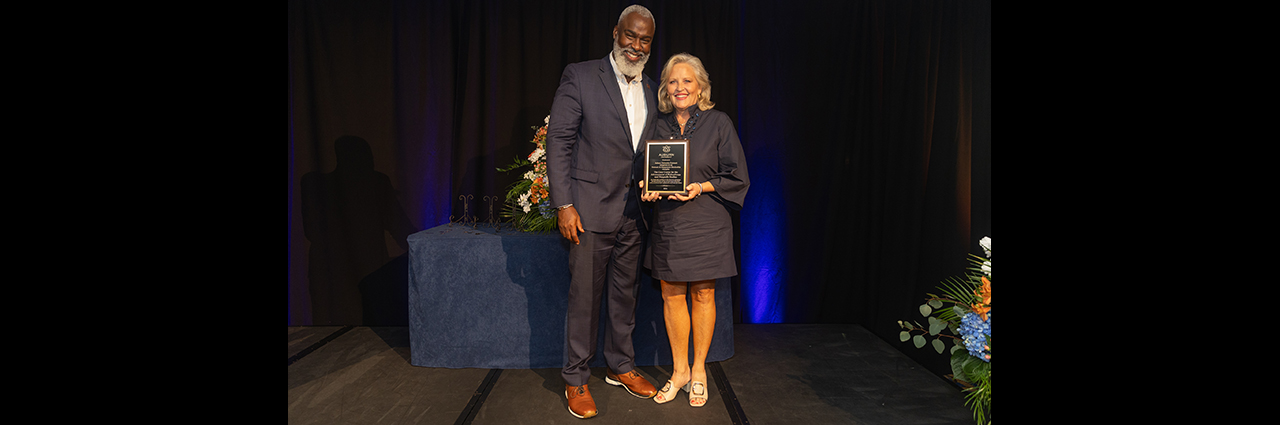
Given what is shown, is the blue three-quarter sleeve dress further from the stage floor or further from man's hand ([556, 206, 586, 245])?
the stage floor

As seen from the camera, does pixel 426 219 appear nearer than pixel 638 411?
No

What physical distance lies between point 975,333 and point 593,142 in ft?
5.18

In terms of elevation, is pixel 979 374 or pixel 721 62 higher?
pixel 721 62

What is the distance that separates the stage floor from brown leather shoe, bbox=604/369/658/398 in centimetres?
3

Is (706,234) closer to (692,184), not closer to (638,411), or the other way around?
(692,184)

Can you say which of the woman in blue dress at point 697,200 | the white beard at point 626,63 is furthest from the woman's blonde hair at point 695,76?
the white beard at point 626,63

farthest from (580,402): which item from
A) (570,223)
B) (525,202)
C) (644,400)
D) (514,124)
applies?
(514,124)

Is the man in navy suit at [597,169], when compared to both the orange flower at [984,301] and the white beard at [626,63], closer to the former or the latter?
the white beard at [626,63]

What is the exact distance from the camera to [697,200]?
2.49m

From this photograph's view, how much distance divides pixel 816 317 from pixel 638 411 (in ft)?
6.63

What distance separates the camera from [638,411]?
2.51 m

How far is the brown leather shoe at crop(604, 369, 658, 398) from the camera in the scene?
266cm

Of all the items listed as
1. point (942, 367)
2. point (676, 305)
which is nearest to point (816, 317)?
point (942, 367)

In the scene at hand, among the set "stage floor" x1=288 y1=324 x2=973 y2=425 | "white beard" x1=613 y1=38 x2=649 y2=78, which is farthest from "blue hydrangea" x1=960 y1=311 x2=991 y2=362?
"white beard" x1=613 y1=38 x2=649 y2=78
